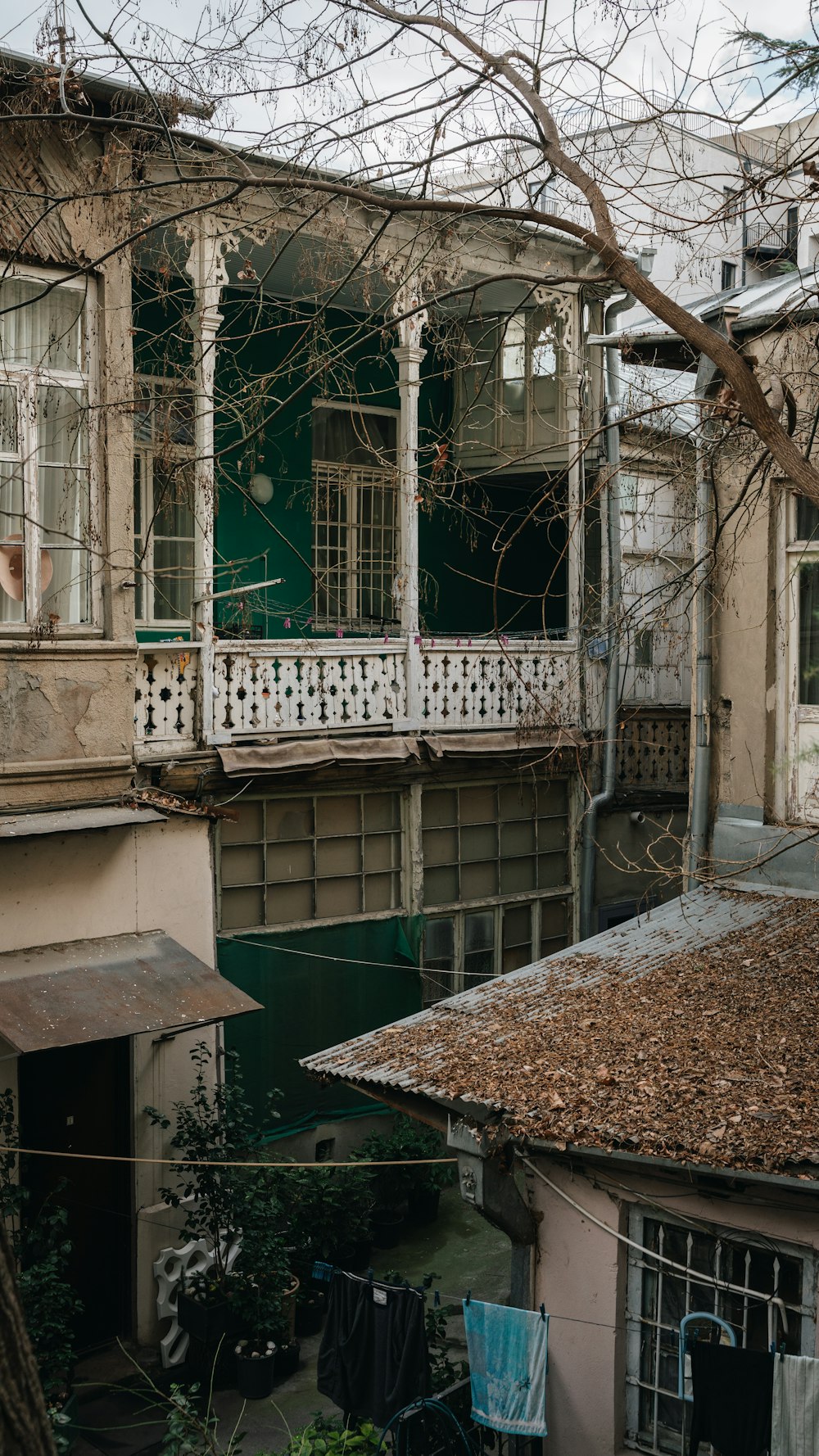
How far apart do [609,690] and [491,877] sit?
2436mm

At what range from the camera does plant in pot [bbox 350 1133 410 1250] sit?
12062 millimetres

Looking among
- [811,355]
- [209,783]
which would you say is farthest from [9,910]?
[811,355]

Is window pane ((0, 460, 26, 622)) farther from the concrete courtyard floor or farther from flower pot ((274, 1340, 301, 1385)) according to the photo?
flower pot ((274, 1340, 301, 1385))

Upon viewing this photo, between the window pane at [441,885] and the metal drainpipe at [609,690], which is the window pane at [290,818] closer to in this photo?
the window pane at [441,885]

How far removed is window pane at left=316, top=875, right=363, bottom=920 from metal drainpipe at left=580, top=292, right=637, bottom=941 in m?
2.68

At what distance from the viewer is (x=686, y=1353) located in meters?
7.42

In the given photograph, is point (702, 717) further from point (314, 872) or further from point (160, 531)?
point (160, 531)

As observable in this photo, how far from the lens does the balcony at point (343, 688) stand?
11203 mm

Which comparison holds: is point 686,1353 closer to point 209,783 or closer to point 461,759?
point 209,783

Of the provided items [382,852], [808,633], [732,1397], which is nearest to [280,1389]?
[732,1397]

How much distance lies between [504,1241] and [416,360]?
8.54 metres

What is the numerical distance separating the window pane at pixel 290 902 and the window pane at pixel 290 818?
1.51 feet

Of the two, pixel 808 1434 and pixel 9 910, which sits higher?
pixel 9 910

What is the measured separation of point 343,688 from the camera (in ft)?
41.3
